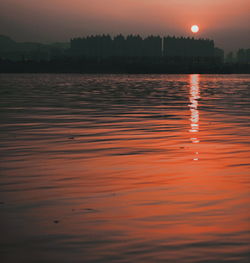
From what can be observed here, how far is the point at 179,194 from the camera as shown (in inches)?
405

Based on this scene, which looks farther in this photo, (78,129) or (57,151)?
(78,129)

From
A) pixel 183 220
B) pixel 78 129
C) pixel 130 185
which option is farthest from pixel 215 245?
pixel 78 129

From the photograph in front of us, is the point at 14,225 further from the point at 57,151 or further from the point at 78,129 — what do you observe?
the point at 78,129

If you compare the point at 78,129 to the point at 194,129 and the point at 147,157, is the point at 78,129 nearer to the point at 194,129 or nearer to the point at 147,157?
the point at 194,129

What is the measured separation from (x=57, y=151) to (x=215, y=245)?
9.06 metres

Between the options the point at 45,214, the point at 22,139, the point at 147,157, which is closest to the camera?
the point at 45,214

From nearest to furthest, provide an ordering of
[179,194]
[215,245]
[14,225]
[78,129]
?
[215,245], [14,225], [179,194], [78,129]

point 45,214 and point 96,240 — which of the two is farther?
point 45,214

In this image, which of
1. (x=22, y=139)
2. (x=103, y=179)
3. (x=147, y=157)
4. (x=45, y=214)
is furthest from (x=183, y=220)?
(x=22, y=139)

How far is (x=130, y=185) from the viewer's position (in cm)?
1112

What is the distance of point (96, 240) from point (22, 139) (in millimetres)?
11630

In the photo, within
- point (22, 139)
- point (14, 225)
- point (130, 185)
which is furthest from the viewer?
point (22, 139)

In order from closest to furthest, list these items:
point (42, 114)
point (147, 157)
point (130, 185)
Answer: point (130, 185) < point (147, 157) < point (42, 114)

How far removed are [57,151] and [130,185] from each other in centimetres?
515
